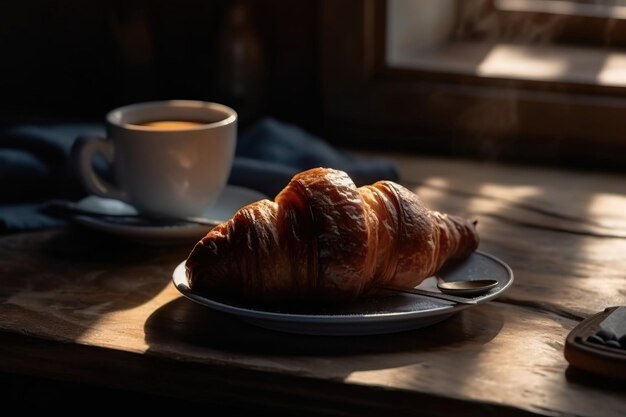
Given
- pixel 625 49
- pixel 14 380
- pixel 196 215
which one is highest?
pixel 625 49

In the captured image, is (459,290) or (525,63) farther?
(525,63)

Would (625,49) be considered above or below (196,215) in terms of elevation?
above

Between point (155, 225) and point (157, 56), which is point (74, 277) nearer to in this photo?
point (155, 225)

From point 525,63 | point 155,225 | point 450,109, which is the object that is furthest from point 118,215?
point 525,63

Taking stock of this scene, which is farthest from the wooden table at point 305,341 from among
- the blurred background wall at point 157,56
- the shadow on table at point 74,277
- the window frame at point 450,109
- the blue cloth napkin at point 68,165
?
the blurred background wall at point 157,56

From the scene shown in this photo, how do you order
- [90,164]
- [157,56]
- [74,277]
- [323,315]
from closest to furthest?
[323,315], [74,277], [90,164], [157,56]

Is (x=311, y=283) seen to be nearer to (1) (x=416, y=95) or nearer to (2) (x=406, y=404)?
(2) (x=406, y=404)

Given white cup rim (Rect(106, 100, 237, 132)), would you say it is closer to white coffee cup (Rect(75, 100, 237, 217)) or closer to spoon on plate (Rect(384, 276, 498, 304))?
white coffee cup (Rect(75, 100, 237, 217))

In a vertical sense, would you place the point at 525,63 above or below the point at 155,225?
above

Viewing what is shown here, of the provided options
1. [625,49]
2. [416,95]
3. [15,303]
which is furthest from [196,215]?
[625,49]
